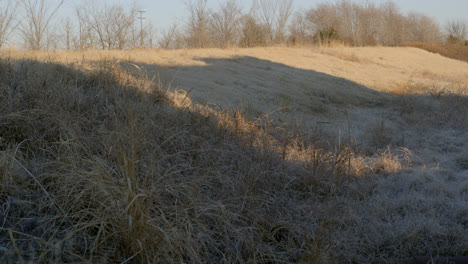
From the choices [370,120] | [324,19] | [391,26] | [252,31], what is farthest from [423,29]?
[370,120]

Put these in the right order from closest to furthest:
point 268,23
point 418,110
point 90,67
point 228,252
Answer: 1. point 228,252
2. point 90,67
3. point 418,110
4. point 268,23

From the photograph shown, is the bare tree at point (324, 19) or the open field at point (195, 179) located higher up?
the bare tree at point (324, 19)

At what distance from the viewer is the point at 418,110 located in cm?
848

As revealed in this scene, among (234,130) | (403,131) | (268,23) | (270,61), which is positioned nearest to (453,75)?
(270,61)

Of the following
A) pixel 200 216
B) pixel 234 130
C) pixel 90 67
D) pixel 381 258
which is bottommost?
pixel 381 258

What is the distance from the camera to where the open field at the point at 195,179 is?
7.50 ft

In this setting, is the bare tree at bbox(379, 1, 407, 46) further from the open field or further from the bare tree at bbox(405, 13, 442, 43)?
the open field

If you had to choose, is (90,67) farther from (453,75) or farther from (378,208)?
(453,75)

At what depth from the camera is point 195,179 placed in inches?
125

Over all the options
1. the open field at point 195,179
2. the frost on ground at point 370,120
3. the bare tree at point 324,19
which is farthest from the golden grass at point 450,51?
the open field at point 195,179

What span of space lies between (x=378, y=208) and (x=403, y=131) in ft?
Result: 13.5

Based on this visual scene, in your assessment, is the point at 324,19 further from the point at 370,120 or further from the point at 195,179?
the point at 195,179

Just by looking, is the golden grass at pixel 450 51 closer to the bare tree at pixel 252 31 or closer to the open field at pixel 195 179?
the bare tree at pixel 252 31

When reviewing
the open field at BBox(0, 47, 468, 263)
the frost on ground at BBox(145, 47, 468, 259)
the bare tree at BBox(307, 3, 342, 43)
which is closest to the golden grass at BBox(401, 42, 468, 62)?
the bare tree at BBox(307, 3, 342, 43)
